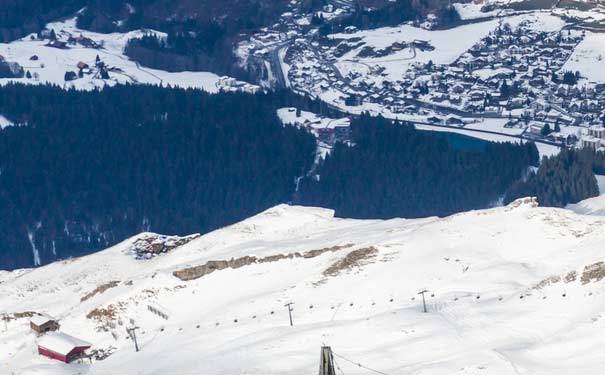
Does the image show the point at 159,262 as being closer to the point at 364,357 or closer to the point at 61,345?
the point at 61,345

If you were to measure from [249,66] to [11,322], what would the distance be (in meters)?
108

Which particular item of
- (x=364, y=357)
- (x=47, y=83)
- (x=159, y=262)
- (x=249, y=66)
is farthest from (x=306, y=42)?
(x=364, y=357)

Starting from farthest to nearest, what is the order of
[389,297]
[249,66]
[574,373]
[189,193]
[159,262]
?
[249,66] → [189,193] → [159,262] → [389,297] → [574,373]

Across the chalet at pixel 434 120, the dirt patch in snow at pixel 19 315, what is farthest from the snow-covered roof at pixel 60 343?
the chalet at pixel 434 120

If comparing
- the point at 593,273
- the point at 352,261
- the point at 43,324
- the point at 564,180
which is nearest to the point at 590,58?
the point at 564,180

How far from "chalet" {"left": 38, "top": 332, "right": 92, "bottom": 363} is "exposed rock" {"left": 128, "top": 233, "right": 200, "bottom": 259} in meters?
26.4

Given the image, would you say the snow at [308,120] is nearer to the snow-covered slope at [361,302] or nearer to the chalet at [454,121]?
the chalet at [454,121]

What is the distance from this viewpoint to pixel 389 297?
2783 inches

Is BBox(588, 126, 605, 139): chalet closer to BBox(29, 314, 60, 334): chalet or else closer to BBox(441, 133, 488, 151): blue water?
BBox(441, 133, 488, 151): blue water

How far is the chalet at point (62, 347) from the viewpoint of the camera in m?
71.4

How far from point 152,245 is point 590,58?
292 feet

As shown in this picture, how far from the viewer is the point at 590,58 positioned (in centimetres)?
17500

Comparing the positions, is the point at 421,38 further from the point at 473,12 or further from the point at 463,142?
the point at 463,142

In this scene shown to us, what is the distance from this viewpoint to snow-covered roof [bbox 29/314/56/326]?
255ft
